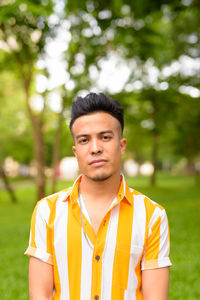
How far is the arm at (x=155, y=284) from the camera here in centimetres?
211

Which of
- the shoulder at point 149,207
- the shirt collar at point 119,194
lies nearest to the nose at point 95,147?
the shirt collar at point 119,194

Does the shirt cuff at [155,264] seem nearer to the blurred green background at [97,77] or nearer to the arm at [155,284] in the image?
the arm at [155,284]

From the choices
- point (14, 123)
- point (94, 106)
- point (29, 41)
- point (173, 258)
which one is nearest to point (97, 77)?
point (29, 41)

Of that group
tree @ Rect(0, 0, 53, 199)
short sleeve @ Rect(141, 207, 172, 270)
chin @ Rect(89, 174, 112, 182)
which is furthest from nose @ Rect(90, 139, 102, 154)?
tree @ Rect(0, 0, 53, 199)

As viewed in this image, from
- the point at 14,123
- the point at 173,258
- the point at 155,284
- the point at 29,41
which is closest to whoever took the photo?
the point at 155,284

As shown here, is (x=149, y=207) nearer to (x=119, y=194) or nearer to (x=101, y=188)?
(x=119, y=194)

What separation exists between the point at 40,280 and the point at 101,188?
66 centimetres

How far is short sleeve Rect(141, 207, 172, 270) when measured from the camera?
217 cm

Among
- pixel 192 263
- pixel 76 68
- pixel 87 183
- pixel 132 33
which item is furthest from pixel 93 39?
pixel 87 183

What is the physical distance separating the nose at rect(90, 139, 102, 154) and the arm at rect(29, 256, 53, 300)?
746 millimetres

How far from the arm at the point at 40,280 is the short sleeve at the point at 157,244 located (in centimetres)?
58

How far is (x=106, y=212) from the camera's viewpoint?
223cm

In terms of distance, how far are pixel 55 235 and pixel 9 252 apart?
6.81 meters

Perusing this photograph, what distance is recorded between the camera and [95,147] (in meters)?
2.19
